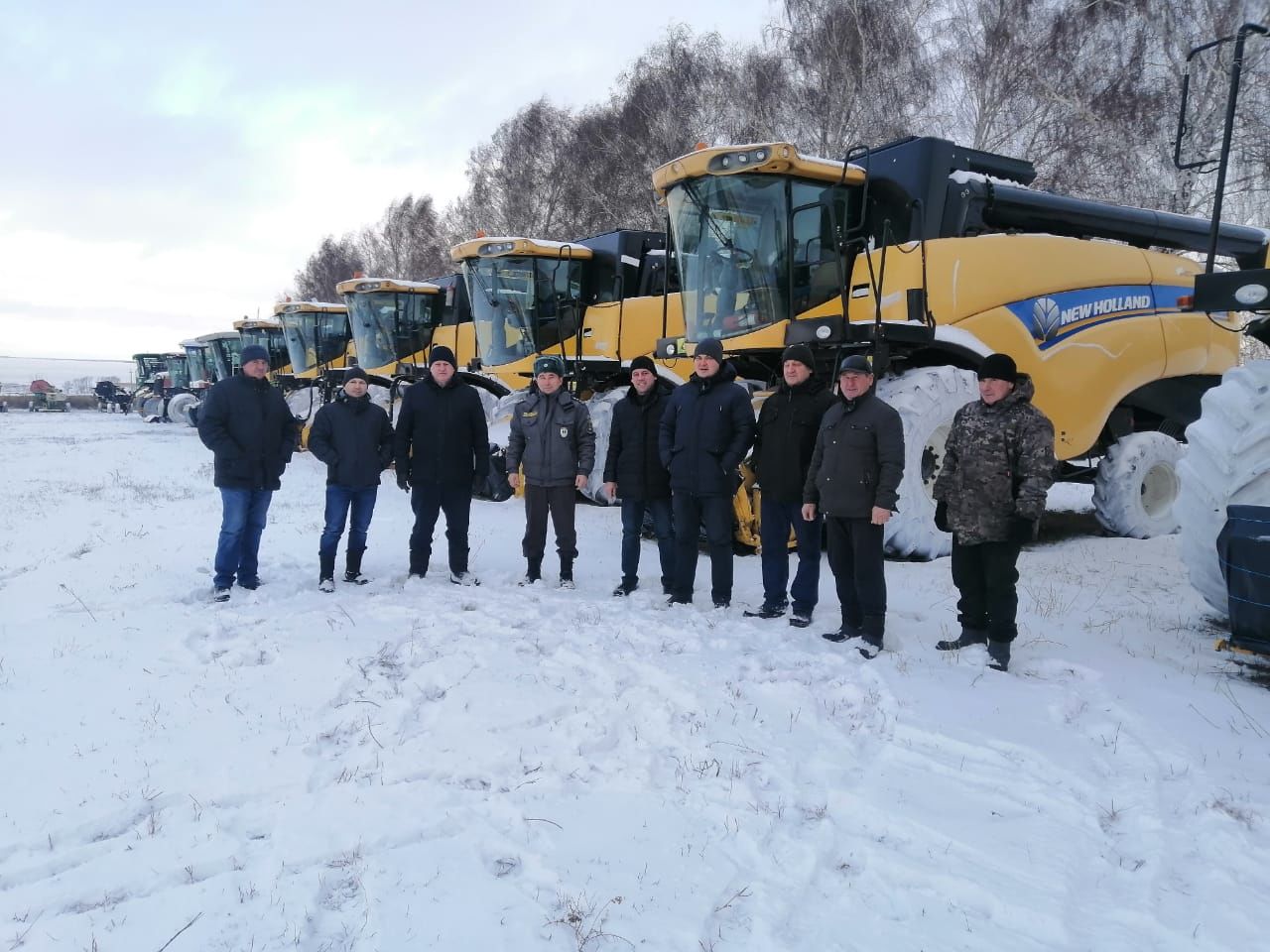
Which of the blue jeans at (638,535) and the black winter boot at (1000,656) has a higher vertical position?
the blue jeans at (638,535)

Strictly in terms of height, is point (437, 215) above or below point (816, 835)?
above

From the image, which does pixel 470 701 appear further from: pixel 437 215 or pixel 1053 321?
pixel 437 215

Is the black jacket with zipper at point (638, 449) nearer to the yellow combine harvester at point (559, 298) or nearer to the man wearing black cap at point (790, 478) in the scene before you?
the man wearing black cap at point (790, 478)

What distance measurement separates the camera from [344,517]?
618 centimetres

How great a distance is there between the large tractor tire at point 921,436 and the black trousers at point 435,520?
3.36m

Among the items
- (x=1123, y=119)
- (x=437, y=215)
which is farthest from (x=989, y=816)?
(x=437, y=215)

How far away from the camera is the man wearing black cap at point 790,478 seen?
5195 millimetres

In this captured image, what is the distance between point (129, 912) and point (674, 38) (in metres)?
26.4

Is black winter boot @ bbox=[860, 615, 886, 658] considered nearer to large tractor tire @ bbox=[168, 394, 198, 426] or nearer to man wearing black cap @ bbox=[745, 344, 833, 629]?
man wearing black cap @ bbox=[745, 344, 833, 629]

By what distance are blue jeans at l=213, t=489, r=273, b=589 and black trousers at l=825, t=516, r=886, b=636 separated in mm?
3833

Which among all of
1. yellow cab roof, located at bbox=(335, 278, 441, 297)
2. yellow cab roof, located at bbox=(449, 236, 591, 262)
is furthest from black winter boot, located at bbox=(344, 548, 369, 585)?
yellow cab roof, located at bbox=(335, 278, 441, 297)

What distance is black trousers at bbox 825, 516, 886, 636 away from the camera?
15.3 ft

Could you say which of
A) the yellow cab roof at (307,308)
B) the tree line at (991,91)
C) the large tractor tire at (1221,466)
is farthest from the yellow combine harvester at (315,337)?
the large tractor tire at (1221,466)

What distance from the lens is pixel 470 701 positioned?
3818 mm
